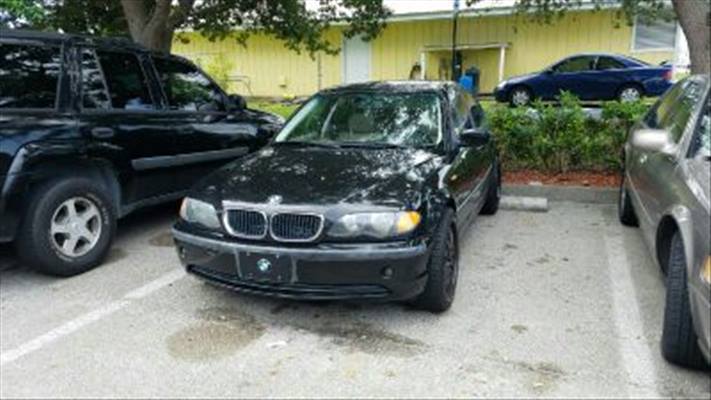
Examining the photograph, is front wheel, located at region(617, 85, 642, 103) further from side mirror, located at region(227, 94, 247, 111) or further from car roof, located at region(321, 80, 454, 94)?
side mirror, located at region(227, 94, 247, 111)

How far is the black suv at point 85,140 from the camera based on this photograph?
15.0ft

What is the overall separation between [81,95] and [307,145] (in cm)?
183

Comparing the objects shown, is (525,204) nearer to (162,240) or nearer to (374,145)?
(374,145)

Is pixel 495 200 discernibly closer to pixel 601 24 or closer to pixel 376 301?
pixel 376 301

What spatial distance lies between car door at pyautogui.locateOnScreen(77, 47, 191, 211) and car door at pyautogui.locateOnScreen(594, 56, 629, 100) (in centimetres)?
1338

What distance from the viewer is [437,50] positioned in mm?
21016

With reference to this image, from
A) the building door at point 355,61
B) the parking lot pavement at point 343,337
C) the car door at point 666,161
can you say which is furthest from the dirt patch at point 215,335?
the building door at point 355,61

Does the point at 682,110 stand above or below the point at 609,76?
above

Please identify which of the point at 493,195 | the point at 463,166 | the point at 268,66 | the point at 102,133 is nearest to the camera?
the point at 463,166

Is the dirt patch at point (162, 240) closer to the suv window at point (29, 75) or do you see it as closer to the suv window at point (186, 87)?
the suv window at point (186, 87)

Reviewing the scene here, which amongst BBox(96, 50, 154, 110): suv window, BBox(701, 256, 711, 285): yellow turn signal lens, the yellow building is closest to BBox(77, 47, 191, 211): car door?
BBox(96, 50, 154, 110): suv window

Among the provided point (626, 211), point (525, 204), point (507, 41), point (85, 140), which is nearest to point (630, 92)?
point (507, 41)

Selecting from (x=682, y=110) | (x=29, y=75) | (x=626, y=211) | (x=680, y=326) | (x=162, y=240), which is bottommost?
(x=162, y=240)

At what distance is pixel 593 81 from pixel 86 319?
15056 millimetres
